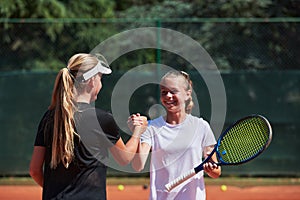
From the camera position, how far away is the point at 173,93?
3.95 m

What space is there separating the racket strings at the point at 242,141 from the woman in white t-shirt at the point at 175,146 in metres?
0.11

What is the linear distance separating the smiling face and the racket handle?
44 centimetres

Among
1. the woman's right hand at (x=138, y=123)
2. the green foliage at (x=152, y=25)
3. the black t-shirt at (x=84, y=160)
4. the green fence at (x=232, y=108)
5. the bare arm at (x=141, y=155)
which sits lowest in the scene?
the black t-shirt at (x=84, y=160)

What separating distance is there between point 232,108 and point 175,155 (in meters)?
5.91

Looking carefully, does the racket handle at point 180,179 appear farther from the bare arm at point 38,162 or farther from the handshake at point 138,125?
the bare arm at point 38,162

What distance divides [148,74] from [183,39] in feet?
5.66

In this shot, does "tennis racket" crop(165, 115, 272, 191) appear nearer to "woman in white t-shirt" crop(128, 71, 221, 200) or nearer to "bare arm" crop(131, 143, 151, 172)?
"woman in white t-shirt" crop(128, 71, 221, 200)

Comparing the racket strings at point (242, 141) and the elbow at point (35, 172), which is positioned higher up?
the racket strings at point (242, 141)

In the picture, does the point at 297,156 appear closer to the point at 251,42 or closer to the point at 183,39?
the point at 251,42

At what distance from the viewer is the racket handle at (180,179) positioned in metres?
3.72

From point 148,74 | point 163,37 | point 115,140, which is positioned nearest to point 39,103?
point 148,74

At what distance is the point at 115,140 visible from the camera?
325cm

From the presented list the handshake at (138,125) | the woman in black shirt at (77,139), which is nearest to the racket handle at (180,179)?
the handshake at (138,125)

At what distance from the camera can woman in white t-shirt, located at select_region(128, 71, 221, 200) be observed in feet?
12.7
